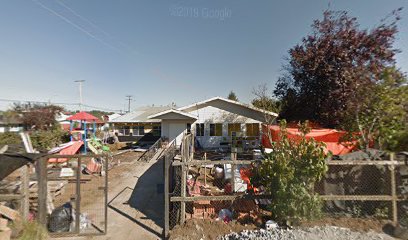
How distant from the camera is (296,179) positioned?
4.30 metres

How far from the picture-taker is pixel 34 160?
4266mm

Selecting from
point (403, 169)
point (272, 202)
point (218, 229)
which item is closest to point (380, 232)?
point (403, 169)

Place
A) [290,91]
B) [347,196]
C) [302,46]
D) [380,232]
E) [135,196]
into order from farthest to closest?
[290,91]
[302,46]
[135,196]
[347,196]
[380,232]

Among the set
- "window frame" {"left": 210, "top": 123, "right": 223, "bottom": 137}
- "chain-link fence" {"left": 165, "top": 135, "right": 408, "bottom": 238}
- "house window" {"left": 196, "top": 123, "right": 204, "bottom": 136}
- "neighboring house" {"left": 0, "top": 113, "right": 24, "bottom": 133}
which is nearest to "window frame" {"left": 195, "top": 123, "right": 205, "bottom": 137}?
"house window" {"left": 196, "top": 123, "right": 204, "bottom": 136}

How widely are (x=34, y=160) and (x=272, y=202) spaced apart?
5002mm

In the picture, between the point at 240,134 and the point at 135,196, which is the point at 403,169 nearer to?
the point at 135,196

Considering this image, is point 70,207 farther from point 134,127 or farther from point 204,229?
point 134,127

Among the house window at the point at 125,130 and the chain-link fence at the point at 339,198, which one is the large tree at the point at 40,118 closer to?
the house window at the point at 125,130

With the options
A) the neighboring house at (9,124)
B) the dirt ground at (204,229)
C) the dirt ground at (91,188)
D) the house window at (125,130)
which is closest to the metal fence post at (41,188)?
the dirt ground at (91,188)

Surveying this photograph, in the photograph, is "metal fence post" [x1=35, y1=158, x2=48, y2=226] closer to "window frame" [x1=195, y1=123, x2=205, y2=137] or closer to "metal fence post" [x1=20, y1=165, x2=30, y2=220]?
"metal fence post" [x1=20, y1=165, x2=30, y2=220]

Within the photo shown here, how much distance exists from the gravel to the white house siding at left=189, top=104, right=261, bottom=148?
14.2 meters

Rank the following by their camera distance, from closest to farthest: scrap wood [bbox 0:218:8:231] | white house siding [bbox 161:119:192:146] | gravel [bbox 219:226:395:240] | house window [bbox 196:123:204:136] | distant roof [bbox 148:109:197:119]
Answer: scrap wood [bbox 0:218:8:231] < gravel [bbox 219:226:395:240] < distant roof [bbox 148:109:197:119] < house window [bbox 196:123:204:136] < white house siding [bbox 161:119:192:146]

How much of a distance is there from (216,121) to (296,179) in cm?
1440

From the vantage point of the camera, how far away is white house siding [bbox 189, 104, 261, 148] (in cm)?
1845
